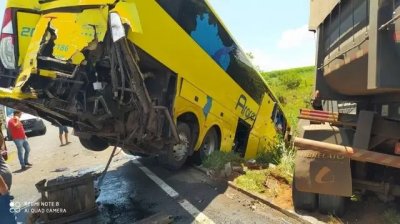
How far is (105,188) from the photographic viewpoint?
25.3ft

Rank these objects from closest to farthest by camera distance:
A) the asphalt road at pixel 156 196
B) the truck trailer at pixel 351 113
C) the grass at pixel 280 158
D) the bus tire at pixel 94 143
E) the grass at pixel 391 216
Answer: the truck trailer at pixel 351 113 < the grass at pixel 391 216 < the asphalt road at pixel 156 196 < the grass at pixel 280 158 < the bus tire at pixel 94 143

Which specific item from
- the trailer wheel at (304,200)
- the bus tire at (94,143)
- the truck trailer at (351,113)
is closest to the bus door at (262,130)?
the bus tire at (94,143)

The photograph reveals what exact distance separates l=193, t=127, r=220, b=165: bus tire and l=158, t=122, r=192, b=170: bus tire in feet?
2.03

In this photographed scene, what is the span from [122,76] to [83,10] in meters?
1.06

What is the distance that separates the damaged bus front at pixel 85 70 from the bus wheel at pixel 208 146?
1827 mm

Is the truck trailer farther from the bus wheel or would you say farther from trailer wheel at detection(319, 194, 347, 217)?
the bus wheel

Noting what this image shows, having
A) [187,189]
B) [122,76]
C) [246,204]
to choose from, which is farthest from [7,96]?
[246,204]

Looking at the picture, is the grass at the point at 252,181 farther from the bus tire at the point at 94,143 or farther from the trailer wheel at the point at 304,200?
the bus tire at the point at 94,143

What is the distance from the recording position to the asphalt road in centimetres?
571

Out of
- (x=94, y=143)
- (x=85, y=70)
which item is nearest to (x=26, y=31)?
(x=85, y=70)

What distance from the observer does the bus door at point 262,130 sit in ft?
34.5

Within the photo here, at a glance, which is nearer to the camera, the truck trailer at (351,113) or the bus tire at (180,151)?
the truck trailer at (351,113)

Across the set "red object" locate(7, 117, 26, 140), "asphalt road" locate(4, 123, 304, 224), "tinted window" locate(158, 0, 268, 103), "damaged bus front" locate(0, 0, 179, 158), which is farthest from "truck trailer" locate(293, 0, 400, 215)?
"red object" locate(7, 117, 26, 140)

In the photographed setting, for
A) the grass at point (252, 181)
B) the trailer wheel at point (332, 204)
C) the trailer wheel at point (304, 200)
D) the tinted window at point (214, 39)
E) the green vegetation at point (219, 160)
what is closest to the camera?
the trailer wheel at point (332, 204)
